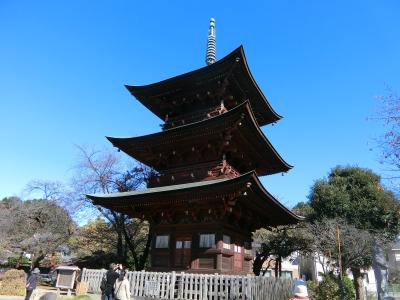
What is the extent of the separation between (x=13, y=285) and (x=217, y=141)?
622 inches

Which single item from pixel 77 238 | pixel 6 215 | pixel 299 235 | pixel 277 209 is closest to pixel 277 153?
pixel 277 209

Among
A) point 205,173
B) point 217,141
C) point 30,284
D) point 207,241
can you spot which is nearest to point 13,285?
point 30,284

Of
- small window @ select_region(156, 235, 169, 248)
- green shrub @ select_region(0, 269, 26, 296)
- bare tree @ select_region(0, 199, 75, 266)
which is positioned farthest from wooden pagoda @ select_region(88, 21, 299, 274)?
bare tree @ select_region(0, 199, 75, 266)

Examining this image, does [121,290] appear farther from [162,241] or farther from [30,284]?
[30,284]

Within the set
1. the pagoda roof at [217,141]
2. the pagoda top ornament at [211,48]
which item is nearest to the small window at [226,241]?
the pagoda roof at [217,141]

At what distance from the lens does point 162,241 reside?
50.8 ft

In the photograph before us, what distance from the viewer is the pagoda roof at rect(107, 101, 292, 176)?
1434cm

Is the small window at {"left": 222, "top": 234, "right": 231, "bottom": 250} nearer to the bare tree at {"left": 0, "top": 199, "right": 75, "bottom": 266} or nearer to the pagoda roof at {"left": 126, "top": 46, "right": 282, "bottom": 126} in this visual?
the pagoda roof at {"left": 126, "top": 46, "right": 282, "bottom": 126}

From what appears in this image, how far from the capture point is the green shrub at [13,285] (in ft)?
64.4

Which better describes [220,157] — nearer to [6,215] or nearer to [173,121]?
[173,121]

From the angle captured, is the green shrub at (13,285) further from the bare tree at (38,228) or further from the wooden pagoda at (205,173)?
the bare tree at (38,228)

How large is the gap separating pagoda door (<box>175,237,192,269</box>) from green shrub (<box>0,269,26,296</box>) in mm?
11742

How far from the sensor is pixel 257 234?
3134cm

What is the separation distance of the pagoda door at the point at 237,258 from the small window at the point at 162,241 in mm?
3263
